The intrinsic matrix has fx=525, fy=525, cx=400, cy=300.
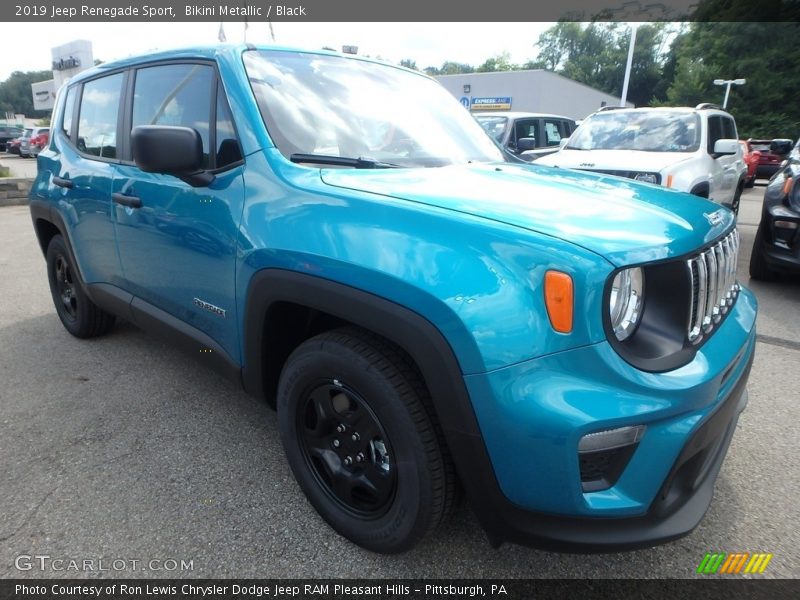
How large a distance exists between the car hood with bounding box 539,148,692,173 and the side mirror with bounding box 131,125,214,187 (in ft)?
14.9

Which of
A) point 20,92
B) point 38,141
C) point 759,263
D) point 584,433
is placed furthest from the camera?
point 20,92

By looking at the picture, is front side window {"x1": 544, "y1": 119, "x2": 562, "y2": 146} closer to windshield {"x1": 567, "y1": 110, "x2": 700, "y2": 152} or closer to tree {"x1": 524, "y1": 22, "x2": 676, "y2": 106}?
windshield {"x1": 567, "y1": 110, "x2": 700, "y2": 152}

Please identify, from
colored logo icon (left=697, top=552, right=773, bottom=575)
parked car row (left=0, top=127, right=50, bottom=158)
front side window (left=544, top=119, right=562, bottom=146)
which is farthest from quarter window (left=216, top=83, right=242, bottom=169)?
parked car row (left=0, top=127, right=50, bottom=158)

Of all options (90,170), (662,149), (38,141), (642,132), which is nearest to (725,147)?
(662,149)

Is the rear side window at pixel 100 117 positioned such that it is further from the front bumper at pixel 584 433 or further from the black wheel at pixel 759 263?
the black wheel at pixel 759 263

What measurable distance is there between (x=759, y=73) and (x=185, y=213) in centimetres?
3994

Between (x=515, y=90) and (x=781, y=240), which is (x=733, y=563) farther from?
(x=515, y=90)

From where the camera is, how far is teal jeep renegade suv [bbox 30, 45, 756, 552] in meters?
1.39

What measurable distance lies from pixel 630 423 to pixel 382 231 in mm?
874

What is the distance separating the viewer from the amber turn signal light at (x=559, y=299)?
136cm

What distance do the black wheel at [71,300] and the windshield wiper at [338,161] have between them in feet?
7.78

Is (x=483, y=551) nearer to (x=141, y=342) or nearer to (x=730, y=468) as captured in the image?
(x=730, y=468)

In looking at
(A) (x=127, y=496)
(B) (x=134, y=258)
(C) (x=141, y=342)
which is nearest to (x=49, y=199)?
(C) (x=141, y=342)

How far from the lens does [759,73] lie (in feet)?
105
